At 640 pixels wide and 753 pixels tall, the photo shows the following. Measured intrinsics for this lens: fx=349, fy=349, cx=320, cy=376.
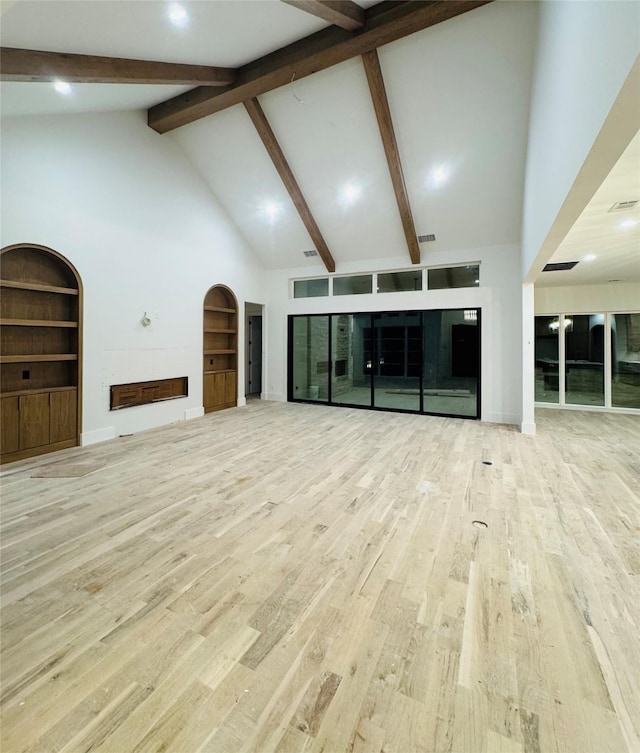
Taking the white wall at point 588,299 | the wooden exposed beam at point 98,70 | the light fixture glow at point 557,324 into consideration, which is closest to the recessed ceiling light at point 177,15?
the wooden exposed beam at point 98,70

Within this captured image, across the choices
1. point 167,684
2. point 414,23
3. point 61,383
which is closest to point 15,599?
point 167,684

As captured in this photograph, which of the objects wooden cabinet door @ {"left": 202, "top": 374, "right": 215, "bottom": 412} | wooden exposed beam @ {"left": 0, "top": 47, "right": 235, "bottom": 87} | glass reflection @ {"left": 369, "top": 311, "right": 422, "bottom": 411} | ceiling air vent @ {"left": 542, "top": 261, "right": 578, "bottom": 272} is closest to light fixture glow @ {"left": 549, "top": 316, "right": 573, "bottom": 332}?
ceiling air vent @ {"left": 542, "top": 261, "right": 578, "bottom": 272}

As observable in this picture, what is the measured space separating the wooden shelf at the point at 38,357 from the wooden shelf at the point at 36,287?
0.80m

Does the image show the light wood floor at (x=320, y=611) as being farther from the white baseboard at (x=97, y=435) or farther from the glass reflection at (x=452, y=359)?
the glass reflection at (x=452, y=359)

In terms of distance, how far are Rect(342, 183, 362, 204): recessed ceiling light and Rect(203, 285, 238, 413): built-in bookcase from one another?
292 cm

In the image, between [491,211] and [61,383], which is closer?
[61,383]

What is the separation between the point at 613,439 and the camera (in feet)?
16.8

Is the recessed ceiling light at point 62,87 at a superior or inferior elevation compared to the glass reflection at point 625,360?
superior

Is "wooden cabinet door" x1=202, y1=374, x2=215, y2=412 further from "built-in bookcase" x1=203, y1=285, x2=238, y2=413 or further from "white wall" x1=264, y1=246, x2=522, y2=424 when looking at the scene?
"white wall" x1=264, y1=246, x2=522, y2=424

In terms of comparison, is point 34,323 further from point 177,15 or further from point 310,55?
point 310,55

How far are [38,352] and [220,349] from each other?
3245 mm

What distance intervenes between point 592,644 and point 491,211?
19.3ft

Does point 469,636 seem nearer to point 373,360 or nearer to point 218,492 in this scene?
point 218,492

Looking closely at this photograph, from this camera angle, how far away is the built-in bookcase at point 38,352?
13.4ft
